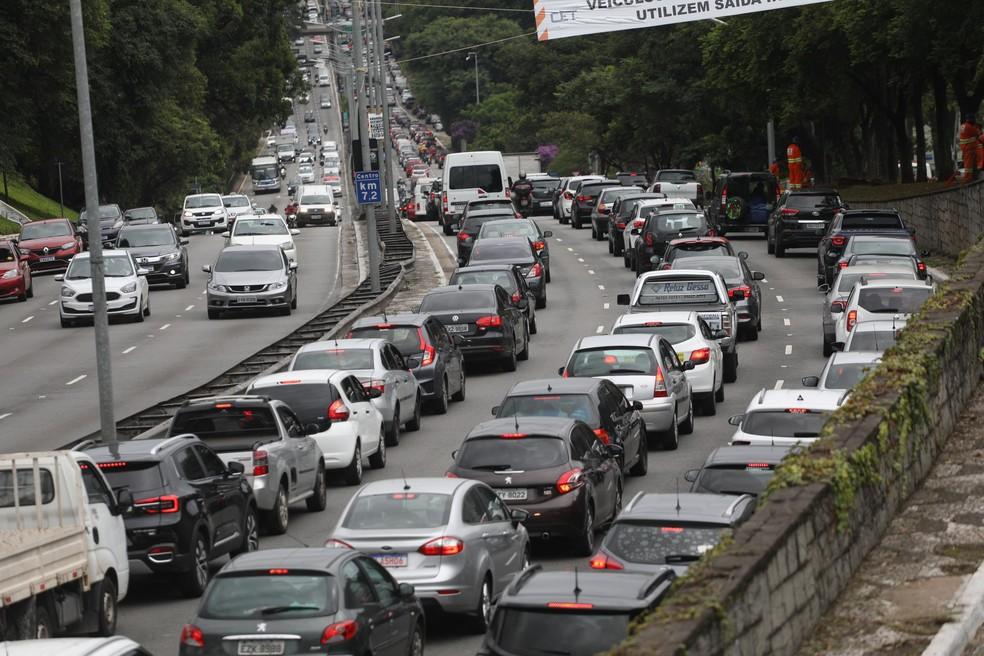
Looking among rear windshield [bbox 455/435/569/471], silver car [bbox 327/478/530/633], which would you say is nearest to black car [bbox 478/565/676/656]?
silver car [bbox 327/478/530/633]

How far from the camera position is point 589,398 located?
2058 cm

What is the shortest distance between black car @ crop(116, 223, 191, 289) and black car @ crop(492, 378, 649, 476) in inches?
1137

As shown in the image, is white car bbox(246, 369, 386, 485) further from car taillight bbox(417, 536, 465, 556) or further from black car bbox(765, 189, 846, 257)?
black car bbox(765, 189, 846, 257)

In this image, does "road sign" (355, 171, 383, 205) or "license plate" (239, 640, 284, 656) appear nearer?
"license plate" (239, 640, 284, 656)

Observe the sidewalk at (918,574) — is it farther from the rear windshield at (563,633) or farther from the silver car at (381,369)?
the silver car at (381,369)

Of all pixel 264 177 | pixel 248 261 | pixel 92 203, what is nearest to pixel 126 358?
pixel 248 261

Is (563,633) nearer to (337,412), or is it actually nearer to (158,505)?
(158,505)

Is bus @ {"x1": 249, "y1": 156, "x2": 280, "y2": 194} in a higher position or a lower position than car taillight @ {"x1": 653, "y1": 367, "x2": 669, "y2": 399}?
higher

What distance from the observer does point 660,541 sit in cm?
1351

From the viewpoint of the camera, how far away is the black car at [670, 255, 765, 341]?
111 ft

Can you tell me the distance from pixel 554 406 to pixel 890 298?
32.4ft

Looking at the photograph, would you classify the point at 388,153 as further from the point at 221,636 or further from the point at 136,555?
the point at 221,636

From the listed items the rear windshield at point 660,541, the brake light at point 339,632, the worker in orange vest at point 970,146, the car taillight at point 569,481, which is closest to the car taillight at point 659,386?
the car taillight at point 569,481

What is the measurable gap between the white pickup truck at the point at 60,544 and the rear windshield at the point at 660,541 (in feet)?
14.2
